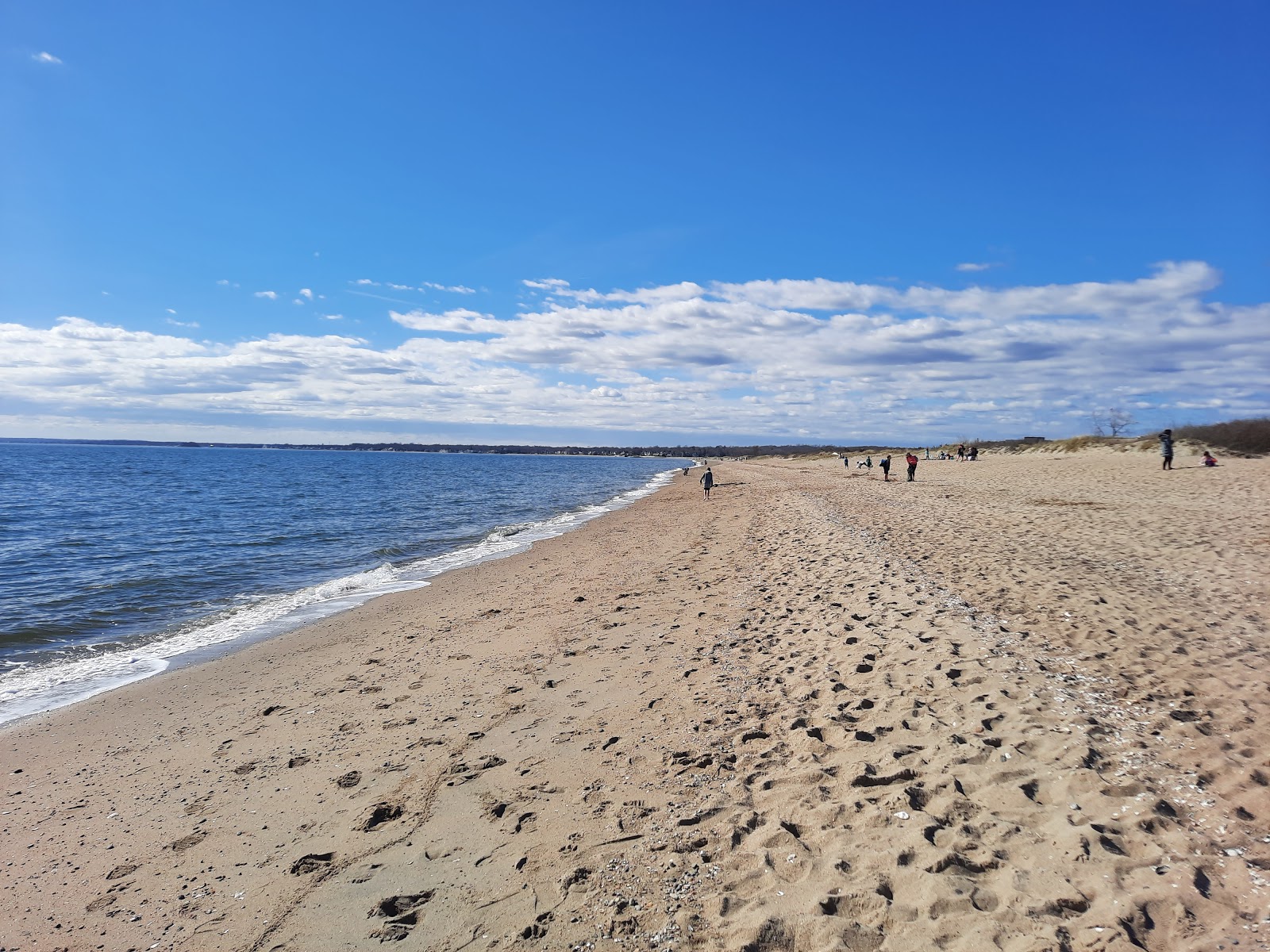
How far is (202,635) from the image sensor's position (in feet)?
35.3

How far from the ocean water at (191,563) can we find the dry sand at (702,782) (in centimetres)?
171

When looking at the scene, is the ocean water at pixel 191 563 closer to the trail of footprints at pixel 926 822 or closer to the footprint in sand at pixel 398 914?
the footprint in sand at pixel 398 914

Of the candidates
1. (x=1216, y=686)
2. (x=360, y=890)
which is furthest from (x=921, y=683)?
(x=360, y=890)

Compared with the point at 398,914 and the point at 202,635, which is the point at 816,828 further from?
the point at 202,635

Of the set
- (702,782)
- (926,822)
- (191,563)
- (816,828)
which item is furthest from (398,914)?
(191,563)

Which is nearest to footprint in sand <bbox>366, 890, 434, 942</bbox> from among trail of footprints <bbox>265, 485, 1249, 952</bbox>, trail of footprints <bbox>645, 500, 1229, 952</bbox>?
trail of footprints <bbox>265, 485, 1249, 952</bbox>

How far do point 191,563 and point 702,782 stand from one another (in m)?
17.4

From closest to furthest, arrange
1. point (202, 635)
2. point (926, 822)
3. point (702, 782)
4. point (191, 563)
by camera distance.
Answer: point (926, 822), point (702, 782), point (202, 635), point (191, 563)

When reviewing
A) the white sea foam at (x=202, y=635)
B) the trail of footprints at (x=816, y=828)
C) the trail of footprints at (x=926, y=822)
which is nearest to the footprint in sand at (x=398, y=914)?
the trail of footprints at (x=816, y=828)

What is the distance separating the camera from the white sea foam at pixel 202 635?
825cm

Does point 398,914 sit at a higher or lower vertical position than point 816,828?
lower

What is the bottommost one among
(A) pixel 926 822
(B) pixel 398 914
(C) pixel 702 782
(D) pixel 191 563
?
(D) pixel 191 563

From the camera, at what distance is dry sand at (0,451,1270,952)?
342cm

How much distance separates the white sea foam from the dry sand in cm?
73
